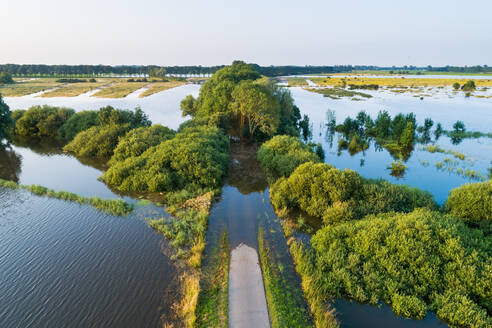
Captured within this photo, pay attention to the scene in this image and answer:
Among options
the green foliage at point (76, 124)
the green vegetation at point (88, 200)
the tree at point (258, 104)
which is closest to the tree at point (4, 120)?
the green foliage at point (76, 124)

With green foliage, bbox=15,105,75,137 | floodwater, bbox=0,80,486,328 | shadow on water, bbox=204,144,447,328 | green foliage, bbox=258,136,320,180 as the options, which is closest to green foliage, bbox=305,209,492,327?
shadow on water, bbox=204,144,447,328

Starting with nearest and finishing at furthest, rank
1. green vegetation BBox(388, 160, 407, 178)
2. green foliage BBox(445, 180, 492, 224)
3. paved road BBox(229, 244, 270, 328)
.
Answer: paved road BBox(229, 244, 270, 328), green foliage BBox(445, 180, 492, 224), green vegetation BBox(388, 160, 407, 178)

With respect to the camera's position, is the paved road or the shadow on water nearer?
the paved road

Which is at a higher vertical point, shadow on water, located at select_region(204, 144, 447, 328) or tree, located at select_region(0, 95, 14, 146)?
tree, located at select_region(0, 95, 14, 146)

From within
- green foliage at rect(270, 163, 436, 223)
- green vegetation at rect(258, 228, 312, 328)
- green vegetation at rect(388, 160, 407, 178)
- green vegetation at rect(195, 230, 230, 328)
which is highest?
green foliage at rect(270, 163, 436, 223)

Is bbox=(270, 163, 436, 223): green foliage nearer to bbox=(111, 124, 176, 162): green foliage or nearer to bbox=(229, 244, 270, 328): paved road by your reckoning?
bbox=(229, 244, 270, 328): paved road

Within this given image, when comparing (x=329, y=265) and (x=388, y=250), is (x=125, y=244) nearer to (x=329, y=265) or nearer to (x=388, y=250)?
(x=329, y=265)

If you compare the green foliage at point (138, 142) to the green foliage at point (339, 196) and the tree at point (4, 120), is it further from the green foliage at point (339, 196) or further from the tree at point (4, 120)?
the tree at point (4, 120)
